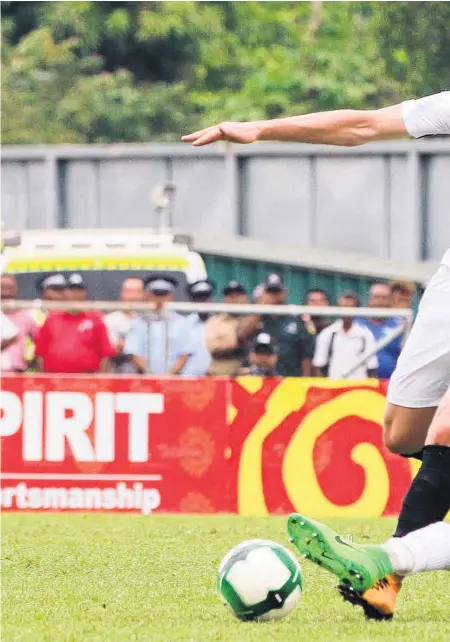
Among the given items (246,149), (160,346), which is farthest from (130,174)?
(160,346)

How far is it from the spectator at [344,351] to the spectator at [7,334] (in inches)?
93.1

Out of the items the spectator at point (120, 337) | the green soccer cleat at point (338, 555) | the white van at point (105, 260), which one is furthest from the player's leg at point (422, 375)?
the white van at point (105, 260)

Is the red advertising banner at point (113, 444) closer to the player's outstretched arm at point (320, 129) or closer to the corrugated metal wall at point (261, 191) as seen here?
the player's outstretched arm at point (320, 129)

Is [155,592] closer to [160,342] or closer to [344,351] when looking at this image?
[160,342]

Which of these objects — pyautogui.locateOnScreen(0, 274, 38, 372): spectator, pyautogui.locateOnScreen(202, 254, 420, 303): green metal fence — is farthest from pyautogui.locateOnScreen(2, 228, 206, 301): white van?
pyautogui.locateOnScreen(0, 274, 38, 372): spectator

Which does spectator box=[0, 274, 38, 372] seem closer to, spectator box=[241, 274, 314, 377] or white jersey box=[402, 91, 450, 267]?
spectator box=[241, 274, 314, 377]

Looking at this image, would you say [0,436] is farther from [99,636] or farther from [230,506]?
[99,636]

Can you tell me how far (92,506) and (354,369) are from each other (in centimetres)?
235

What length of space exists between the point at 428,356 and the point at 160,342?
6.97 m

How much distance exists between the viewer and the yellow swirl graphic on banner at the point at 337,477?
38.6ft

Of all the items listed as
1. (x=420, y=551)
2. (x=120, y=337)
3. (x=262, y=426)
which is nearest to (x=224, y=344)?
(x=120, y=337)

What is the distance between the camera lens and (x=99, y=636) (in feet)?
17.9

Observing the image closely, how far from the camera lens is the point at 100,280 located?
1616 centimetres

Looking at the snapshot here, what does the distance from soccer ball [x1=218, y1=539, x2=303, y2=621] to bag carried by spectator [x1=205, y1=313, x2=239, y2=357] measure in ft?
22.8
